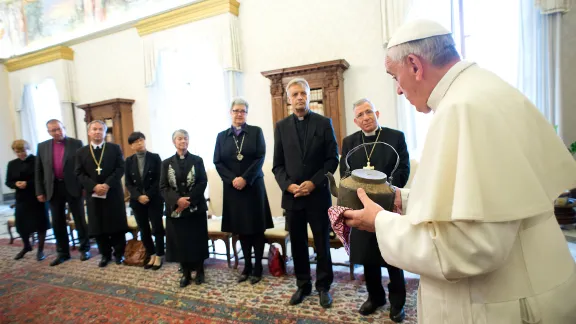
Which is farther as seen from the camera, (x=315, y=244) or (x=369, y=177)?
(x=315, y=244)

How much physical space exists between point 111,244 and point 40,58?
935 centimetres

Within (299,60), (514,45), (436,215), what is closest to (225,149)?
(436,215)

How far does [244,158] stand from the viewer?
3.83 metres

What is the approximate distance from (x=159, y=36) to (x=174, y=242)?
22.1ft

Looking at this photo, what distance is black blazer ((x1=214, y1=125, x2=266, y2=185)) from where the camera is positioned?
3.80 metres

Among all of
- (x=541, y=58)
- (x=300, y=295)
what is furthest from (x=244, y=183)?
(x=541, y=58)

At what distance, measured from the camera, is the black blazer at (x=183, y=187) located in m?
3.88

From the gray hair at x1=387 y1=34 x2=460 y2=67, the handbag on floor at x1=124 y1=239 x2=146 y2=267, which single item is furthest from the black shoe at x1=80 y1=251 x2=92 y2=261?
the gray hair at x1=387 y1=34 x2=460 y2=67

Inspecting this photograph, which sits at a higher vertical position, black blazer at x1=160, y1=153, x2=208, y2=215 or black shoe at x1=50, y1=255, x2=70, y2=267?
black blazer at x1=160, y1=153, x2=208, y2=215

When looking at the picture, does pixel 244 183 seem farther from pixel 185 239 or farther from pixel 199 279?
pixel 199 279

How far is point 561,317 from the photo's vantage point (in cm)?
108

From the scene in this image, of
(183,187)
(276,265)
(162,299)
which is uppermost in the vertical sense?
(183,187)

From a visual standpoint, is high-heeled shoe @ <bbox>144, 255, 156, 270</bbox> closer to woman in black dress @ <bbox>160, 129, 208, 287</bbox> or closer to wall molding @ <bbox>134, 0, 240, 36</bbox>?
woman in black dress @ <bbox>160, 129, 208, 287</bbox>

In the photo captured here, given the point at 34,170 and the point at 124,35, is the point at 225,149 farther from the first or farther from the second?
the point at 124,35
